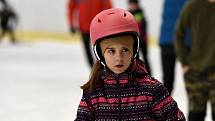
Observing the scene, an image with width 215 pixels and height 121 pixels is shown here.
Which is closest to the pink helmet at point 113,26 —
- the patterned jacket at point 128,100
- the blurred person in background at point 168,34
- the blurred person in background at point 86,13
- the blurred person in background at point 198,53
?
the patterned jacket at point 128,100

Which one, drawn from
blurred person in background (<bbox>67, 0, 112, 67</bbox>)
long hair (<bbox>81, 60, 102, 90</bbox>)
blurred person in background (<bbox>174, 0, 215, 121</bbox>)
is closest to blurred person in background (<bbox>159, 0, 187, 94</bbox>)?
blurred person in background (<bbox>174, 0, 215, 121</bbox>)

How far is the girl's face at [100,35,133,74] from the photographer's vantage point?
2.84m

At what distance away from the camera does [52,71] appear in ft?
35.7

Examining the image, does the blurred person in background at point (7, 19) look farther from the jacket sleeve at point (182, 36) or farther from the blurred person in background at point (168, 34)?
the jacket sleeve at point (182, 36)

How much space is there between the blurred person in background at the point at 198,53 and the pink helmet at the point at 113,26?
2002 mm

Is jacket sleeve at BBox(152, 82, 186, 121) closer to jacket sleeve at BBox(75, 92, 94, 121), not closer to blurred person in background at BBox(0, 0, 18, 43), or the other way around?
jacket sleeve at BBox(75, 92, 94, 121)

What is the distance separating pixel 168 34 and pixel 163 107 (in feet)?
10.8

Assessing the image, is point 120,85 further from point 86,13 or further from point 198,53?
point 86,13

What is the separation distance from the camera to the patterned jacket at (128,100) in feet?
9.49

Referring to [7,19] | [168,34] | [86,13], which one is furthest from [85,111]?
[7,19]

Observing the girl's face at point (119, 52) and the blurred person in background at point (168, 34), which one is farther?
the blurred person in background at point (168, 34)

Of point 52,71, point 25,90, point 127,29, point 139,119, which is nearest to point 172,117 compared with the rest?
point 139,119

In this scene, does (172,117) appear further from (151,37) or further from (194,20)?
(151,37)

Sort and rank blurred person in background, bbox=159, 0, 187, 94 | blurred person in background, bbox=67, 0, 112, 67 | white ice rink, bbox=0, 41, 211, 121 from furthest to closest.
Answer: blurred person in background, bbox=67, 0, 112, 67 → white ice rink, bbox=0, 41, 211, 121 → blurred person in background, bbox=159, 0, 187, 94
